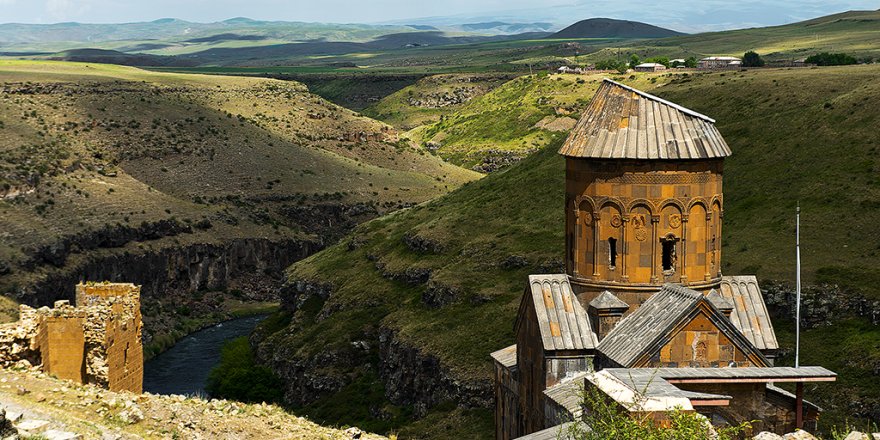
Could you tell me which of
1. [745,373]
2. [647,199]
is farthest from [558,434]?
[647,199]

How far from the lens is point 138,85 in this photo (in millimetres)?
158375

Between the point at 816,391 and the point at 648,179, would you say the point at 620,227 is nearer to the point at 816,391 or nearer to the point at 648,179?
the point at 648,179

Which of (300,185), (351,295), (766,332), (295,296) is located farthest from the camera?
(300,185)

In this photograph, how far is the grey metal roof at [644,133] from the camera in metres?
28.2

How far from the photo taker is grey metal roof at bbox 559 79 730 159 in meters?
28.2

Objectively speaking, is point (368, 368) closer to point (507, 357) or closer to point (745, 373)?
point (507, 357)

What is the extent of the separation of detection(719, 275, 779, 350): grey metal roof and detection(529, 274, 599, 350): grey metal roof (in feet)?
11.3

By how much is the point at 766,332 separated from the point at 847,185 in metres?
34.9

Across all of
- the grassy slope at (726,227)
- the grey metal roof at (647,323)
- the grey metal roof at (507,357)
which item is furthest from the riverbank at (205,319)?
the grey metal roof at (647,323)

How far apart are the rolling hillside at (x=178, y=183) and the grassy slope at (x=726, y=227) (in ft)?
60.2

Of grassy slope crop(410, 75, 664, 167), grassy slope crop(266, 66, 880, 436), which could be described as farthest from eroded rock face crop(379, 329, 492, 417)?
grassy slope crop(410, 75, 664, 167)

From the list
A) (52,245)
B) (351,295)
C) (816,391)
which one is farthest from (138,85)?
(816,391)

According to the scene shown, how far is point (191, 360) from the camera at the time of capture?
81875 millimetres

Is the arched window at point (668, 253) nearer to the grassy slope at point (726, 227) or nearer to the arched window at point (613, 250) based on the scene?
the arched window at point (613, 250)
